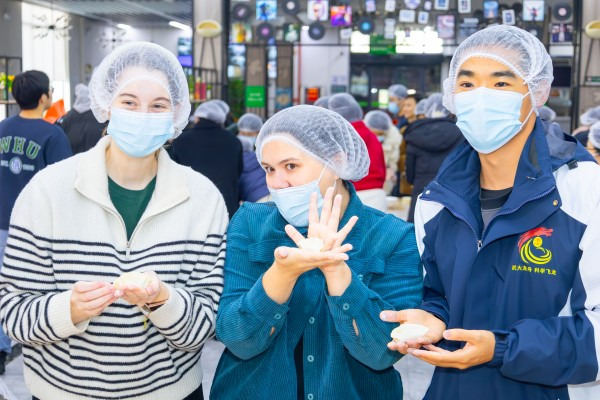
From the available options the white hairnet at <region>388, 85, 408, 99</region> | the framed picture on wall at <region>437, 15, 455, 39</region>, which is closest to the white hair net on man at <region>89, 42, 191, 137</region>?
the white hairnet at <region>388, 85, 408, 99</region>

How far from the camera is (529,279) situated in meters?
1.83

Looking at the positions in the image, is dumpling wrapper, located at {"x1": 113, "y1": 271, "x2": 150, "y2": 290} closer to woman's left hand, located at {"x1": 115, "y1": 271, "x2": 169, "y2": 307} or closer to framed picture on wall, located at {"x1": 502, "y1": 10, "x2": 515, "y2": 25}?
woman's left hand, located at {"x1": 115, "y1": 271, "x2": 169, "y2": 307}

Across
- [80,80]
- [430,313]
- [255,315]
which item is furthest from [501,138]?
[80,80]

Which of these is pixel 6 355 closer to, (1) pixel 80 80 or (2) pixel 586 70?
(2) pixel 586 70

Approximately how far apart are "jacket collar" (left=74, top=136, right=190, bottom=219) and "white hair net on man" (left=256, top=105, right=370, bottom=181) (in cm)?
26

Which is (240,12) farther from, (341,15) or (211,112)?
(211,112)

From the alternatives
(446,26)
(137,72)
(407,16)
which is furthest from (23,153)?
(407,16)

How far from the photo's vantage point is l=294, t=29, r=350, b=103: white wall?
20734mm

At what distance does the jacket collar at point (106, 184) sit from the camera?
6.62 feet

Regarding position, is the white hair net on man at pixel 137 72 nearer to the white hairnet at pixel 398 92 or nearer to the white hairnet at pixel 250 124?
the white hairnet at pixel 250 124

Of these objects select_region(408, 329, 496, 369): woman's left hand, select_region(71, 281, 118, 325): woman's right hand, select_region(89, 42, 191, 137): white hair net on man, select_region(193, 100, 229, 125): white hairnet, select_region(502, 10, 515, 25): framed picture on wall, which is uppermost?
select_region(502, 10, 515, 25): framed picture on wall

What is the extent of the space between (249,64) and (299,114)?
40.1ft

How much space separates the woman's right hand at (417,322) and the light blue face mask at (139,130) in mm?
833

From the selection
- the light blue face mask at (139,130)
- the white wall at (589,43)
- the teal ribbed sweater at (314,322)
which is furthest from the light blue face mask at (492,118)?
the white wall at (589,43)
